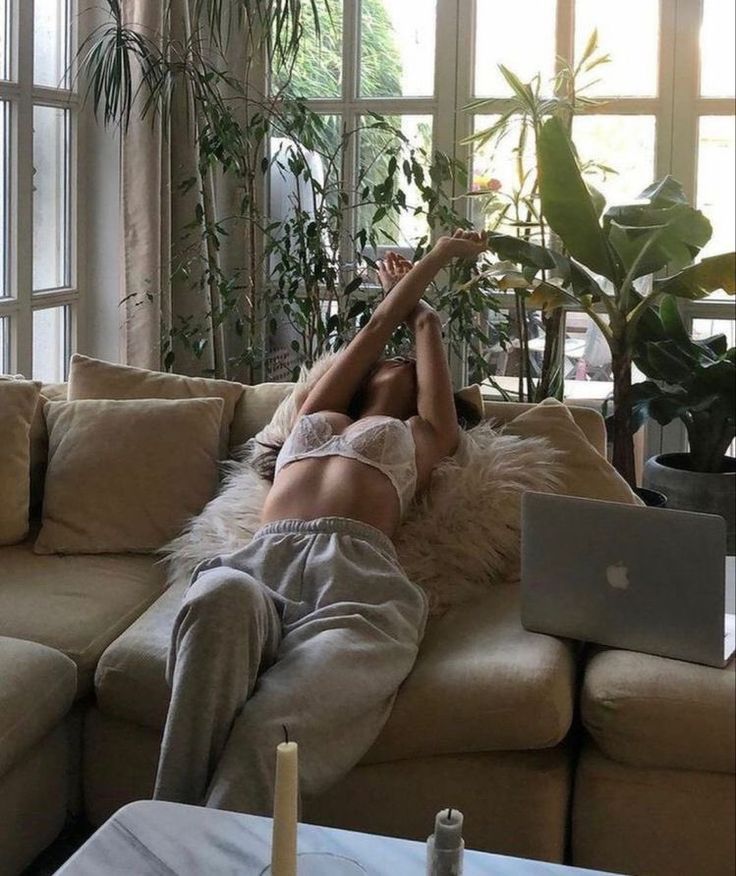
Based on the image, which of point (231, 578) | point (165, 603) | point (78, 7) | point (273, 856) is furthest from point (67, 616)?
point (78, 7)

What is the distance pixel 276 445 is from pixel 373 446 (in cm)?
27

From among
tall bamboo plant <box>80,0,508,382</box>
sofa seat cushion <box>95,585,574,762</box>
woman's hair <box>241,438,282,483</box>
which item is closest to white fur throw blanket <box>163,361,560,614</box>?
woman's hair <box>241,438,282,483</box>

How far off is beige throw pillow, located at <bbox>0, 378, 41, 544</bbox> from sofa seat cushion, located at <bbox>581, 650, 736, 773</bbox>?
49.0 inches

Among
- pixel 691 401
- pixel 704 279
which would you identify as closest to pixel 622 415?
pixel 691 401

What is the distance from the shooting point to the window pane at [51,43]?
3.18 meters

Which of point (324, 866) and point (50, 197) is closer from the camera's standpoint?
point (324, 866)

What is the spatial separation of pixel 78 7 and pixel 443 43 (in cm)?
112

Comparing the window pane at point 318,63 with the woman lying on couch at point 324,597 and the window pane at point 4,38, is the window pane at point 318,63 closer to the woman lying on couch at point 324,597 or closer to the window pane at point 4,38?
the window pane at point 4,38

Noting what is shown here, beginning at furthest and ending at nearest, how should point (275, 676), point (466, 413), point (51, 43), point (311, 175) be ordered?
1. point (311, 175)
2. point (51, 43)
3. point (466, 413)
4. point (275, 676)

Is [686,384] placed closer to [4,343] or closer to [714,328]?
[714,328]

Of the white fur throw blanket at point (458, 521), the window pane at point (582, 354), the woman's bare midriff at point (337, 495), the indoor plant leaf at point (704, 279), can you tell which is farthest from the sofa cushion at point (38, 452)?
the window pane at point (582, 354)

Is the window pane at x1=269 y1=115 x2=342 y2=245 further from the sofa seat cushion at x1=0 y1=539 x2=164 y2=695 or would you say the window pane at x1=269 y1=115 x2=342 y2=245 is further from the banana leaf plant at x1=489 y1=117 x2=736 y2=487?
the sofa seat cushion at x1=0 y1=539 x2=164 y2=695

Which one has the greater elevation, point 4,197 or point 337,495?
point 4,197

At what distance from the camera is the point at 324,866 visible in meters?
1.19
